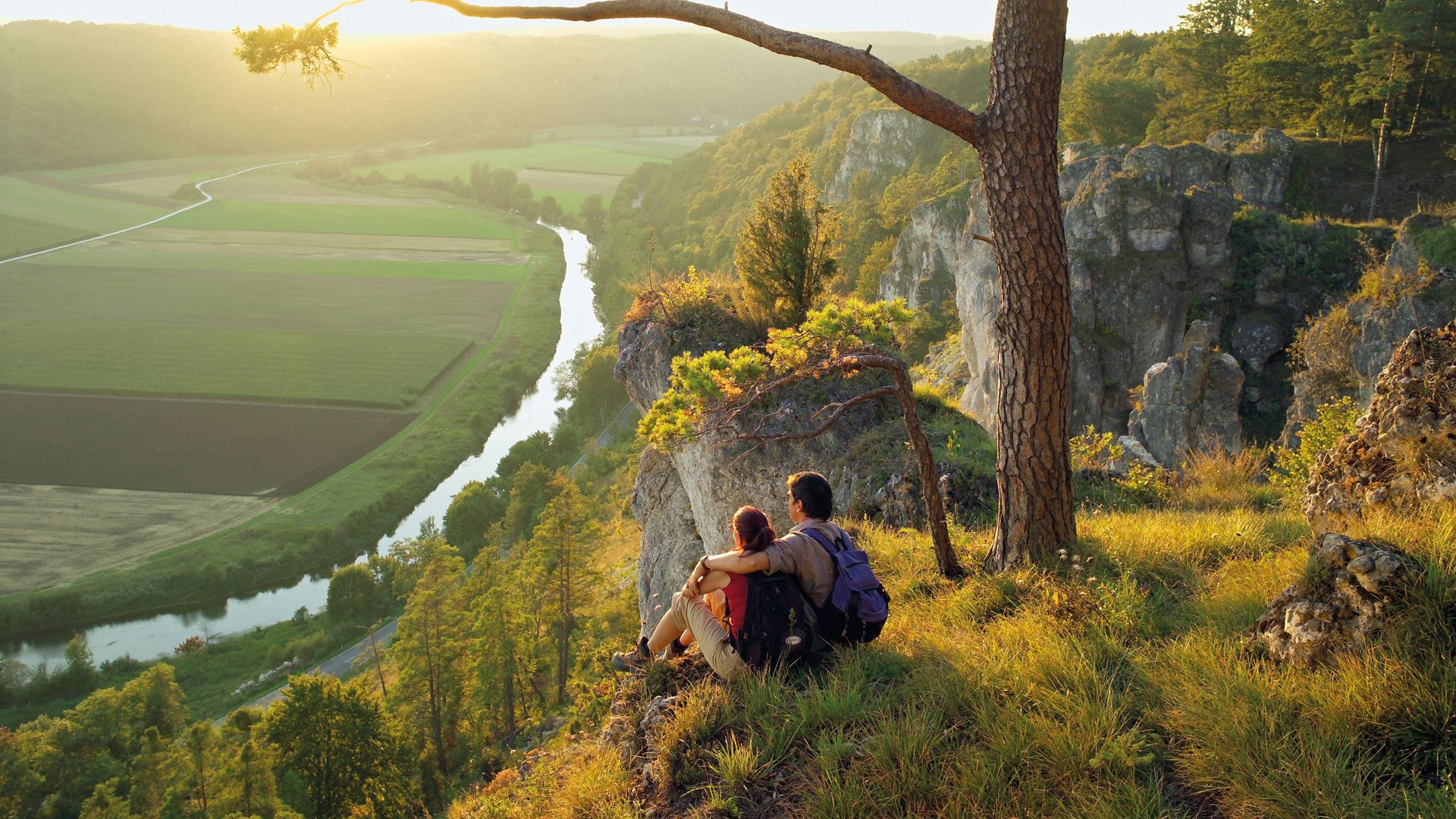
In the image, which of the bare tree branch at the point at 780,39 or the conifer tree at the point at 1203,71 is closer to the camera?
the bare tree branch at the point at 780,39

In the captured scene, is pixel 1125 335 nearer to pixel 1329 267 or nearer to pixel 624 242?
pixel 1329 267

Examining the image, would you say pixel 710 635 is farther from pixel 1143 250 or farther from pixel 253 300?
pixel 253 300

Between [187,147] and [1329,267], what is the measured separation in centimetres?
14443

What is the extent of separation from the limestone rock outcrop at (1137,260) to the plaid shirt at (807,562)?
1941cm

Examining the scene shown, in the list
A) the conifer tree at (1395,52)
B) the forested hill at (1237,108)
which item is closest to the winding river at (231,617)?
the forested hill at (1237,108)

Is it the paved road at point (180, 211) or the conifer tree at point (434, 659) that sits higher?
the paved road at point (180, 211)

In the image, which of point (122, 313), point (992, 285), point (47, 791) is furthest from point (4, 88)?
point (992, 285)

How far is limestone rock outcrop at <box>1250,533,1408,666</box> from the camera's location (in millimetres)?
3439

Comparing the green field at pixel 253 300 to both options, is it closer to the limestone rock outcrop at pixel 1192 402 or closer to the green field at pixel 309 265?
the green field at pixel 309 265

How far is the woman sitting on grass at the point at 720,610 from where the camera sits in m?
4.68

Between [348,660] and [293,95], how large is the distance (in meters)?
128

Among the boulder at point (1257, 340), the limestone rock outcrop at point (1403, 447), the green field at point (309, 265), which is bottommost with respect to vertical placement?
the green field at point (309, 265)

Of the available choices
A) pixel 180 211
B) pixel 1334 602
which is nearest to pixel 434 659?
pixel 1334 602

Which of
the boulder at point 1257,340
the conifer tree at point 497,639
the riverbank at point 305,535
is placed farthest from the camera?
the riverbank at point 305,535
